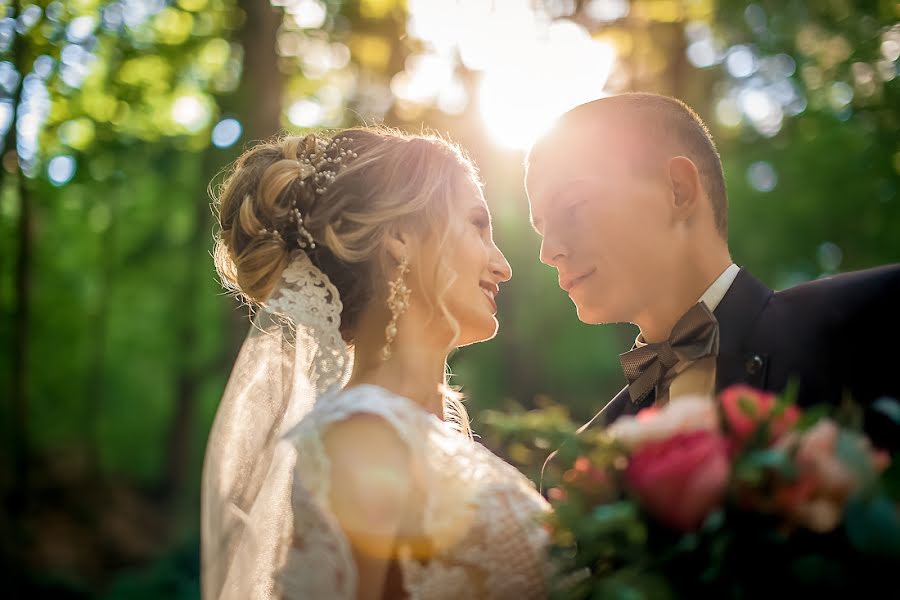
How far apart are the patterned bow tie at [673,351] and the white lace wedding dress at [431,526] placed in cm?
82

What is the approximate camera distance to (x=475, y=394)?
24062 mm

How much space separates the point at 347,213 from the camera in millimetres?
3637

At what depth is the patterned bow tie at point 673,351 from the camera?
3328 mm

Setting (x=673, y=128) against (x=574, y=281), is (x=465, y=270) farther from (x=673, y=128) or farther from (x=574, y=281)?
(x=673, y=128)

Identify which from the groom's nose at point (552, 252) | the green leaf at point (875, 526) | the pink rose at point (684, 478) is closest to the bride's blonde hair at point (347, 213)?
the groom's nose at point (552, 252)

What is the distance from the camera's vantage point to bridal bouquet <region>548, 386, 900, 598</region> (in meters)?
1.82

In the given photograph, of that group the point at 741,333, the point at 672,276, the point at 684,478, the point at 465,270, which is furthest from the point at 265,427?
the point at 684,478

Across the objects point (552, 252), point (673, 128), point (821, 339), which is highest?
point (673, 128)

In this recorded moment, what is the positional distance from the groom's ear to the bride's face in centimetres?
78

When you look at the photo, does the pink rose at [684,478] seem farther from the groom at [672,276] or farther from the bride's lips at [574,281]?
the bride's lips at [574,281]

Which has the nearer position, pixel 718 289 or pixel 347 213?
pixel 718 289

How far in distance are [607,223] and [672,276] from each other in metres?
0.35

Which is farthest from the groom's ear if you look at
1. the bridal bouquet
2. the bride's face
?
the bridal bouquet

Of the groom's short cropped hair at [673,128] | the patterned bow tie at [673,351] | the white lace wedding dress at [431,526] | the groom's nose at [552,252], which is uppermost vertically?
the groom's short cropped hair at [673,128]
